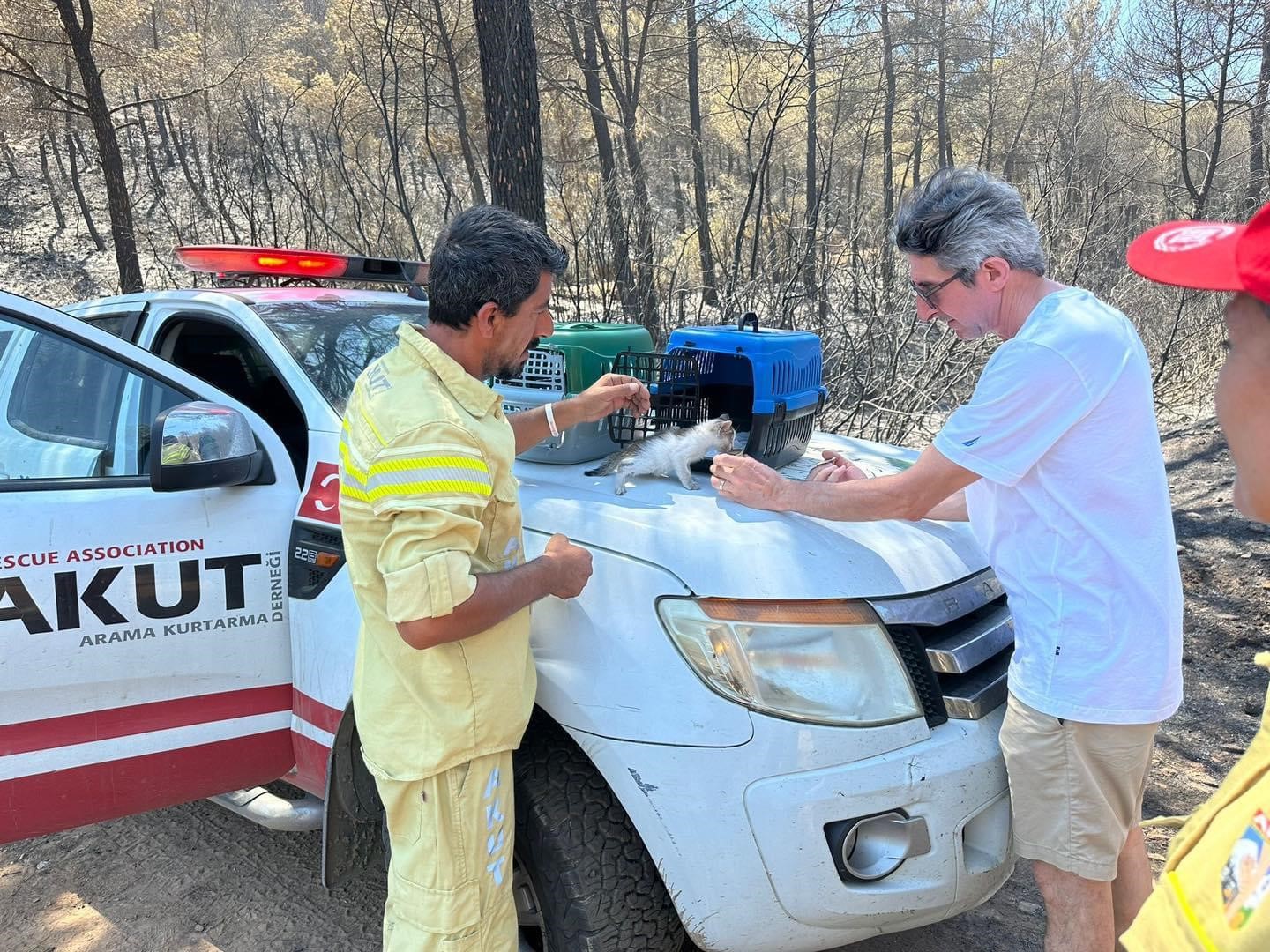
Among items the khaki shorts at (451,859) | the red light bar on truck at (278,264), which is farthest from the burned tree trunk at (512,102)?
the khaki shorts at (451,859)

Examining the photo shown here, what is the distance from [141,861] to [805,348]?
2.95 meters

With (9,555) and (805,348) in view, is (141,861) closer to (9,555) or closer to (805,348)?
(9,555)

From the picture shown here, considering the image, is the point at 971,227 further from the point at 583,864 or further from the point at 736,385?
the point at 583,864

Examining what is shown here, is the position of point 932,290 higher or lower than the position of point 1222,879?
higher

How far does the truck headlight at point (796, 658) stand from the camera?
5.99 ft

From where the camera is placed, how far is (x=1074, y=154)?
9.13 meters

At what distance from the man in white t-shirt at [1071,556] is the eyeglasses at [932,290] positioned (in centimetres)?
6

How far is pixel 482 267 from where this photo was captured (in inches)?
69.0

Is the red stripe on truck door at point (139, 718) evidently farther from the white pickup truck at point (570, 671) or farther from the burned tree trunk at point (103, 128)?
the burned tree trunk at point (103, 128)

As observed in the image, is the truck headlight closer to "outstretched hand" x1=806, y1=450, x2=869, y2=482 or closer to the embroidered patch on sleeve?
"outstretched hand" x1=806, y1=450, x2=869, y2=482

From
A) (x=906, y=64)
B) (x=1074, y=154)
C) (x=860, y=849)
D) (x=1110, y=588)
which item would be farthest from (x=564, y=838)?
(x=906, y=64)

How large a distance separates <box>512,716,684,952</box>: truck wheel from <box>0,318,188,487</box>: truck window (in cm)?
148

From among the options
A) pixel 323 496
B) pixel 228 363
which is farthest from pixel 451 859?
pixel 228 363

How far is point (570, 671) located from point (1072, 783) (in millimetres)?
1125
